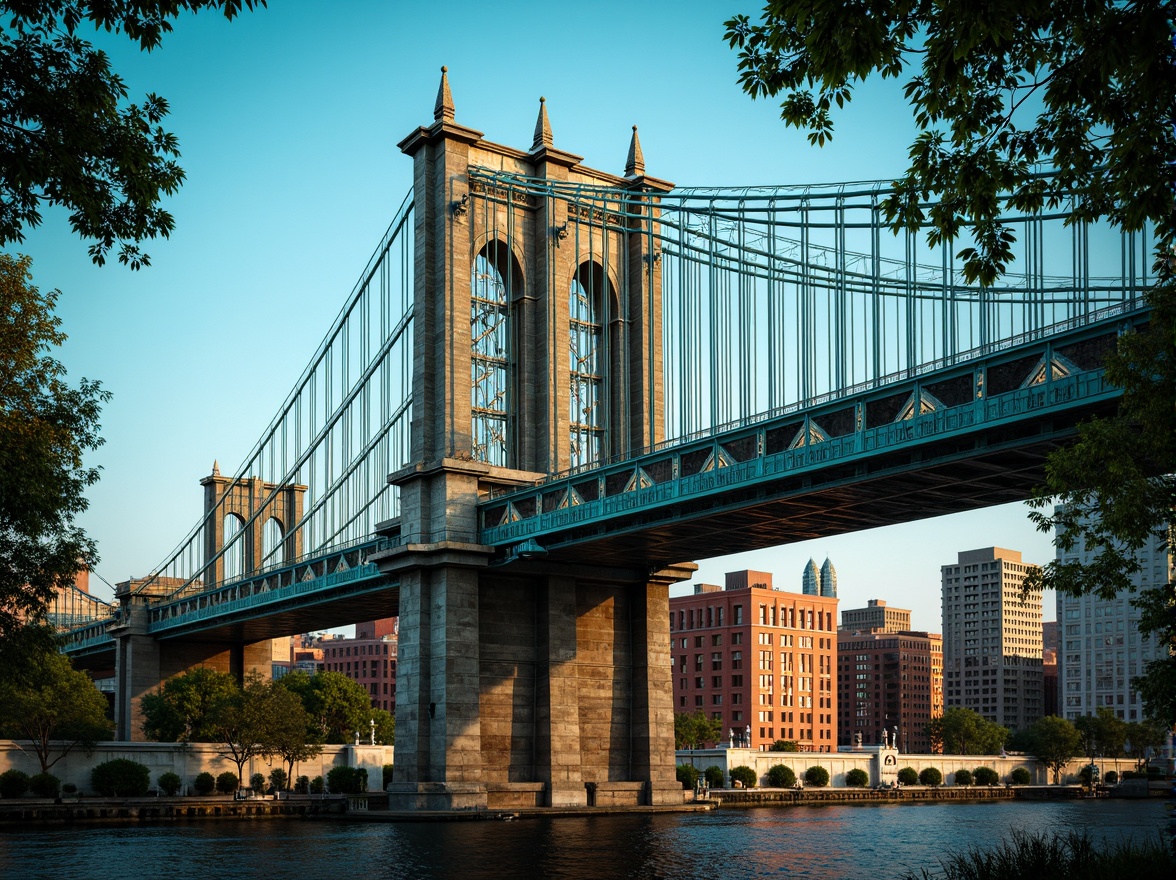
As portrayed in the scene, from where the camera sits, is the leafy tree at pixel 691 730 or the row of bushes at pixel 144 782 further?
the leafy tree at pixel 691 730

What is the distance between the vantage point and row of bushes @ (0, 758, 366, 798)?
2965 inches

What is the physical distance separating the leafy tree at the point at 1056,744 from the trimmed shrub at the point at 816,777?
3946 cm

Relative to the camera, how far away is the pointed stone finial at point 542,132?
66688 millimetres

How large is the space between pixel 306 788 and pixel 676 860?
2129 inches

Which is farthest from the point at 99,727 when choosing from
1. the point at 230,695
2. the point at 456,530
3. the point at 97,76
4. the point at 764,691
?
the point at 764,691

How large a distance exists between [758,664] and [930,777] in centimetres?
4200

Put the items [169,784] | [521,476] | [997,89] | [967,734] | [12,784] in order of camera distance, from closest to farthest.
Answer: [997,89]
[521,476]
[12,784]
[169,784]
[967,734]

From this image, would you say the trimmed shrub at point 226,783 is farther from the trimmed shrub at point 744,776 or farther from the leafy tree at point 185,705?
the trimmed shrub at point 744,776

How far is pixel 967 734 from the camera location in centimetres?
15900

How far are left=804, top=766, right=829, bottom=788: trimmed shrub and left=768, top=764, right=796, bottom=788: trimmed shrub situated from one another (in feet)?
8.95

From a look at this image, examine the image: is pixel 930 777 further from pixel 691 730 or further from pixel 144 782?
pixel 144 782

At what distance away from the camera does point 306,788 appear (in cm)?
8888

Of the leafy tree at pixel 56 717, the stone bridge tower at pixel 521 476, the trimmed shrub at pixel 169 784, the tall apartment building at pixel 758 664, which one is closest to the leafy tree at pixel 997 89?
the stone bridge tower at pixel 521 476

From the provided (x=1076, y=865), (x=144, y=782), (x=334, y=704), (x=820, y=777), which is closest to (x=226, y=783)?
(x=144, y=782)
